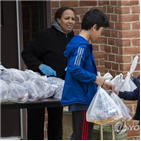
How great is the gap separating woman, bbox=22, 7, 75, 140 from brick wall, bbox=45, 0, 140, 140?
106 centimetres

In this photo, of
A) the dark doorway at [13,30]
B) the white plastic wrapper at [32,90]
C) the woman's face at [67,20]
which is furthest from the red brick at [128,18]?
the white plastic wrapper at [32,90]

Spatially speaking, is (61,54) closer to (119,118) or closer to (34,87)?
(34,87)

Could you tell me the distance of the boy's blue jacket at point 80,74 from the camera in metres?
4.86

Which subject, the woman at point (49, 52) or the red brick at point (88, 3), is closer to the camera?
the woman at point (49, 52)

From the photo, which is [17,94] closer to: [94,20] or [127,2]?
[94,20]

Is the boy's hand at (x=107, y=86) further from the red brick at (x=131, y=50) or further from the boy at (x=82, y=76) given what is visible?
the red brick at (x=131, y=50)

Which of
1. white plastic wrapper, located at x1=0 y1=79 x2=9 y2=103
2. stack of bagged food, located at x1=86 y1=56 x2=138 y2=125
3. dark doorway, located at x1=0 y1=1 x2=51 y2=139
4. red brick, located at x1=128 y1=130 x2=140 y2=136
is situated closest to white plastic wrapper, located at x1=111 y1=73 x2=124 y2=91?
stack of bagged food, located at x1=86 y1=56 x2=138 y2=125

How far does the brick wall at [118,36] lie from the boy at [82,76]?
191cm

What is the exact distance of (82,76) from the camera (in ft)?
15.9

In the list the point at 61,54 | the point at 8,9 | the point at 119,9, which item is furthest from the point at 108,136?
the point at 8,9

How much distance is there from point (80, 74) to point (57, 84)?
34.9 inches

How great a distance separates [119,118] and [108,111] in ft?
0.44

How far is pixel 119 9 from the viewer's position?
692cm

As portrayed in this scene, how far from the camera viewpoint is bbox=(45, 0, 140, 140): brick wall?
22.7 ft
